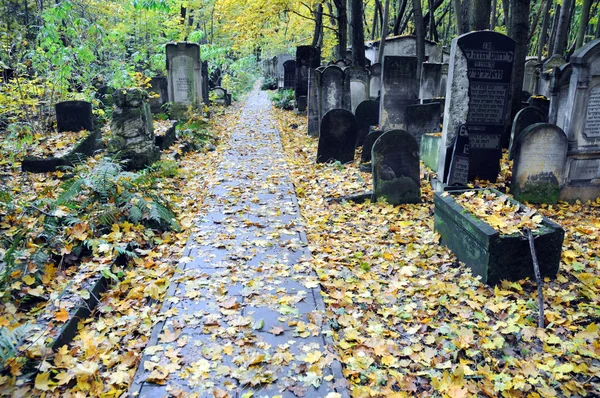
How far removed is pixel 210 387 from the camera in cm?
311

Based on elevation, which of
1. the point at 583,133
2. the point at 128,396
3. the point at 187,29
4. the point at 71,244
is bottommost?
the point at 128,396

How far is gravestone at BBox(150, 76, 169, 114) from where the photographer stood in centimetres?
1473

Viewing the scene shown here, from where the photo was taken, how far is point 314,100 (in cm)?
1320

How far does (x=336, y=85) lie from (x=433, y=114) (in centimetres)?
336

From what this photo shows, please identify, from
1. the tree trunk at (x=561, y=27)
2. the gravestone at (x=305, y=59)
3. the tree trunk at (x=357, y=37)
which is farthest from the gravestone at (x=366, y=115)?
the tree trunk at (x=561, y=27)

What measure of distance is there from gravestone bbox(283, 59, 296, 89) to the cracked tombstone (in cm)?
1913

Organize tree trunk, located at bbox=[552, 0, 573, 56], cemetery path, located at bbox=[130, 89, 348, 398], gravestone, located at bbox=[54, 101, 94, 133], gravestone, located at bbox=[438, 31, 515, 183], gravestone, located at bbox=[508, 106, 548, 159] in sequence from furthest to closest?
tree trunk, located at bbox=[552, 0, 573, 56], gravestone, located at bbox=[54, 101, 94, 133], gravestone, located at bbox=[508, 106, 548, 159], gravestone, located at bbox=[438, 31, 515, 183], cemetery path, located at bbox=[130, 89, 348, 398]

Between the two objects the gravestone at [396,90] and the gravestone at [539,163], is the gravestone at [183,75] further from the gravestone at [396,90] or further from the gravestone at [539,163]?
the gravestone at [539,163]

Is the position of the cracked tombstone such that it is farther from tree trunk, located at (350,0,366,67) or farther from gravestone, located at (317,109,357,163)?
tree trunk, located at (350,0,366,67)

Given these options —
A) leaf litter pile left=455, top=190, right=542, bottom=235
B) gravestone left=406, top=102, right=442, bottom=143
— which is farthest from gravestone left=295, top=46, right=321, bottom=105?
leaf litter pile left=455, top=190, right=542, bottom=235

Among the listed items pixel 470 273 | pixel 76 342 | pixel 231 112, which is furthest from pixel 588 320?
pixel 231 112

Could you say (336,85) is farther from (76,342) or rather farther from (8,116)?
(76,342)

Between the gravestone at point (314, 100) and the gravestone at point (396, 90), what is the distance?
2.51 m

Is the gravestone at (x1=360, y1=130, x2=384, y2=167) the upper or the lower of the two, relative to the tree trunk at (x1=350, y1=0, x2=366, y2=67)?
lower
